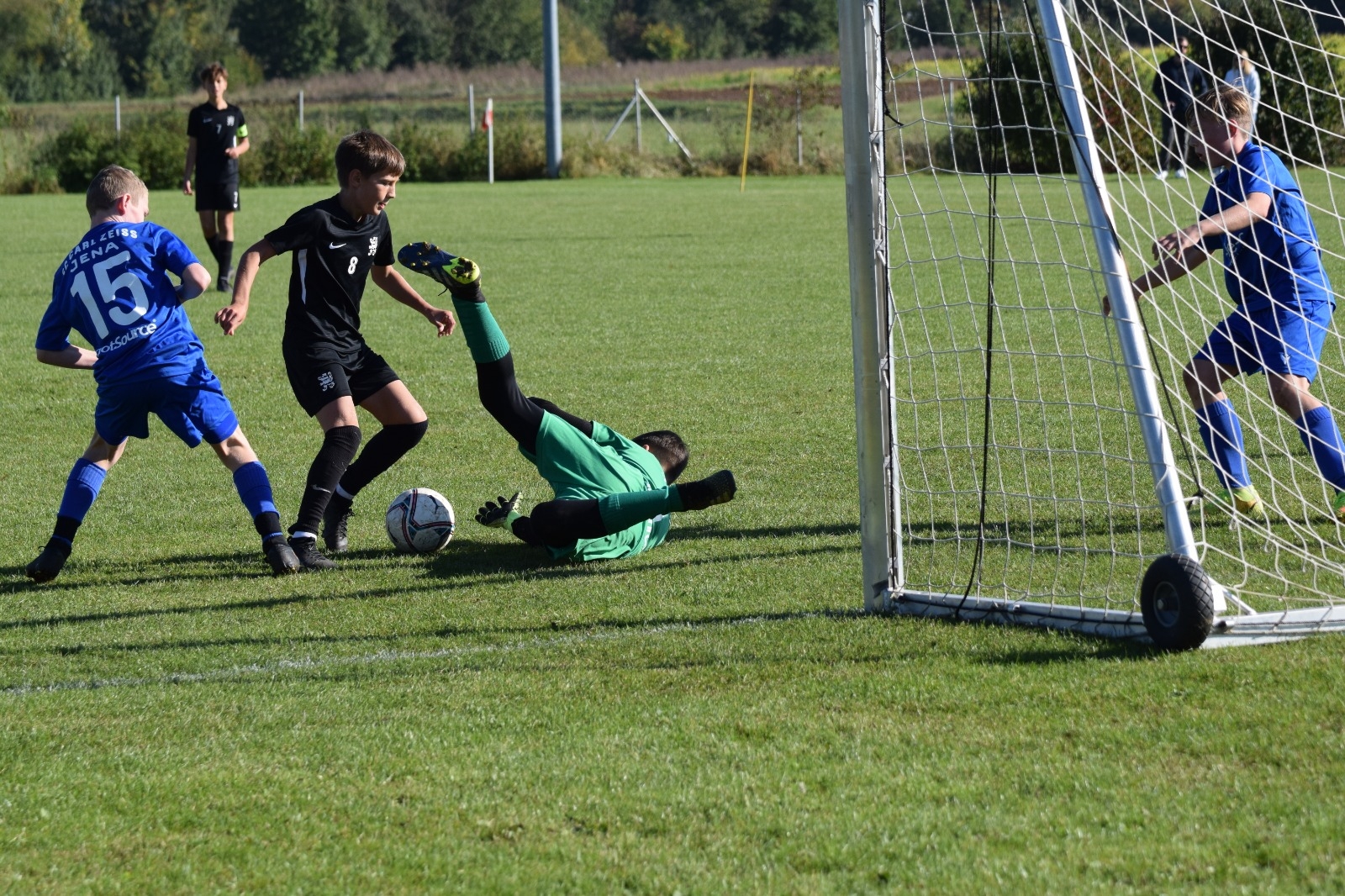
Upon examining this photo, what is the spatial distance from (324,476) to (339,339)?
561 mm

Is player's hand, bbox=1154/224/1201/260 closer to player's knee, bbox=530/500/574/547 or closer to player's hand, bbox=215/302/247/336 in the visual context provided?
player's knee, bbox=530/500/574/547

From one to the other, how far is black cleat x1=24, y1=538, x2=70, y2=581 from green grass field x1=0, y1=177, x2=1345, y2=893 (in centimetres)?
6

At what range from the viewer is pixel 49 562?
216 inches

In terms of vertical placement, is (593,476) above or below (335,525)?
above

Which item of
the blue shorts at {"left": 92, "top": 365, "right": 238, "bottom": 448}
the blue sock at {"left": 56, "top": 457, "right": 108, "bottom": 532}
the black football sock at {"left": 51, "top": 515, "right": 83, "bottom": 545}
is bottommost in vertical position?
the black football sock at {"left": 51, "top": 515, "right": 83, "bottom": 545}

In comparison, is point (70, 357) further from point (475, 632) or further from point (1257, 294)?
point (1257, 294)

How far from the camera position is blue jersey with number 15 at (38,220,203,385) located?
539 cm

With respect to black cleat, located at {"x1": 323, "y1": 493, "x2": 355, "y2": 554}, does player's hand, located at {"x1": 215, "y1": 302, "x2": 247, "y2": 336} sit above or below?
above

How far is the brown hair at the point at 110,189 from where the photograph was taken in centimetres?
552

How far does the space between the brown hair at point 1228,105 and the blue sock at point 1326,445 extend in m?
1.17

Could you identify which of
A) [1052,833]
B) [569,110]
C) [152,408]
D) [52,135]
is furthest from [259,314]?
[569,110]

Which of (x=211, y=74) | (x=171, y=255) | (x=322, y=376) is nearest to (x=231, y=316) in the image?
(x=171, y=255)

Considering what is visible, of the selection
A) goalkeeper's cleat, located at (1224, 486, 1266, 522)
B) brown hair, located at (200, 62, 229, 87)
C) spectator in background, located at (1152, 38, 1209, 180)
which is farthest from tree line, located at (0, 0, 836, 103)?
goalkeeper's cleat, located at (1224, 486, 1266, 522)

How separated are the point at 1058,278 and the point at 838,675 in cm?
1009
